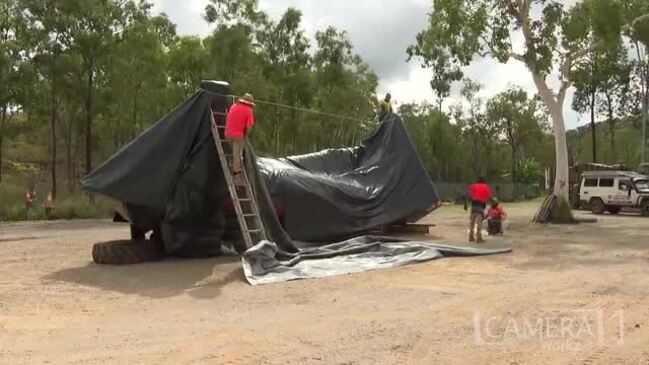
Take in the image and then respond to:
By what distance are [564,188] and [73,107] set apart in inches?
840

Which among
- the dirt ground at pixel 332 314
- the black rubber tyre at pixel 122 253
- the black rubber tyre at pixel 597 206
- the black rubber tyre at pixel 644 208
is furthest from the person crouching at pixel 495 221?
the black rubber tyre at pixel 597 206

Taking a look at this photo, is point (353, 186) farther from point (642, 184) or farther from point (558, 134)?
point (642, 184)

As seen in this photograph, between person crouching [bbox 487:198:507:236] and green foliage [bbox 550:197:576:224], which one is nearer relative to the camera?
person crouching [bbox 487:198:507:236]

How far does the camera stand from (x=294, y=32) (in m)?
33.9

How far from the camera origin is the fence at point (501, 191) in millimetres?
44719

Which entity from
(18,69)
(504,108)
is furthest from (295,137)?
(504,108)

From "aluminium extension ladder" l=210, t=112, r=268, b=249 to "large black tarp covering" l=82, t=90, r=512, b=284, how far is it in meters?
0.22

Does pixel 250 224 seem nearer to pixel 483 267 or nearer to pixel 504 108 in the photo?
pixel 483 267

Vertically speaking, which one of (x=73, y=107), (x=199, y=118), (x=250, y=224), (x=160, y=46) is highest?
(x=160, y=46)

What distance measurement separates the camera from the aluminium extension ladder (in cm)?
1000

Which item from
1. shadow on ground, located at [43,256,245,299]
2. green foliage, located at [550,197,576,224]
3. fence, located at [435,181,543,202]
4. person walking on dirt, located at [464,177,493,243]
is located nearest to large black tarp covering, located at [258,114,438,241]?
person walking on dirt, located at [464,177,493,243]

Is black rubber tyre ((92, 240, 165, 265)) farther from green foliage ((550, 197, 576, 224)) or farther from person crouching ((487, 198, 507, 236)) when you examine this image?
green foliage ((550, 197, 576, 224))

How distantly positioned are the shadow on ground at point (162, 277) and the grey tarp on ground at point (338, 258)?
33 cm

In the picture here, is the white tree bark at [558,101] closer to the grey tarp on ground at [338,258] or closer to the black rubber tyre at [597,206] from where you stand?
the black rubber tyre at [597,206]
